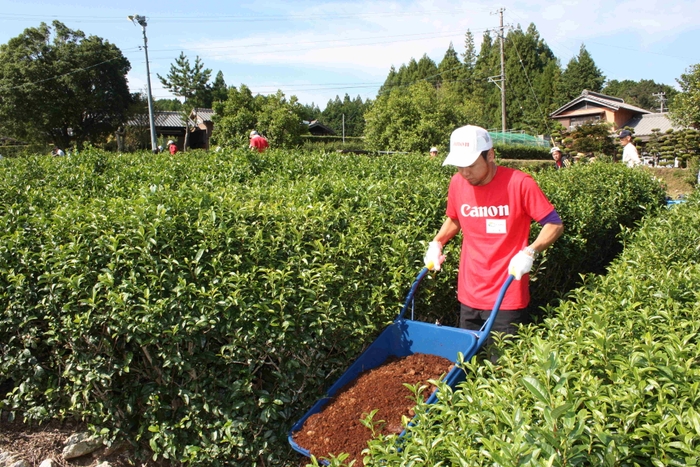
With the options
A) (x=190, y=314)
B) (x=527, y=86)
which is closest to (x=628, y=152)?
(x=190, y=314)

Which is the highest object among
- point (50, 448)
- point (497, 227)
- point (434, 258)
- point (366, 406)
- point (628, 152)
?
point (628, 152)

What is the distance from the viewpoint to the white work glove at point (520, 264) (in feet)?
9.53

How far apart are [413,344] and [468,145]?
3.95 ft

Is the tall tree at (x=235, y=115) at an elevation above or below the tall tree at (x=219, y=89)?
below

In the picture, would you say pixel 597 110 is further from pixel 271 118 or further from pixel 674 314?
pixel 674 314

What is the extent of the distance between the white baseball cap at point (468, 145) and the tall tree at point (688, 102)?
2313 cm

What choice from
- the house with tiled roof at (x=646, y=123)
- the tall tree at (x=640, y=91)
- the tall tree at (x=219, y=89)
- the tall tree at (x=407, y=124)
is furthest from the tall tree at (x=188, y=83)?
the tall tree at (x=640, y=91)

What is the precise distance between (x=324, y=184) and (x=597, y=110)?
4464 cm

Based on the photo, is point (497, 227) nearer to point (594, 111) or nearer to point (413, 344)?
point (413, 344)

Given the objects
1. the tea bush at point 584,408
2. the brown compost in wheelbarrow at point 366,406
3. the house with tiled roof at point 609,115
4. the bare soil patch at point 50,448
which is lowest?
the bare soil patch at point 50,448

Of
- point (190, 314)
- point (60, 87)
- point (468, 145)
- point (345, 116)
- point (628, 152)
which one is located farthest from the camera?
point (345, 116)

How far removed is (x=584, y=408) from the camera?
64.1 inches

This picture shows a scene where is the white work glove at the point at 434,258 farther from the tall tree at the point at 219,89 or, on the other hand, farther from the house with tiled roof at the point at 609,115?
the house with tiled roof at the point at 609,115

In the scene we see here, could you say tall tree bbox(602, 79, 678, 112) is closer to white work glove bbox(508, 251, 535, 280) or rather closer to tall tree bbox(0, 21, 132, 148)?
tall tree bbox(0, 21, 132, 148)
